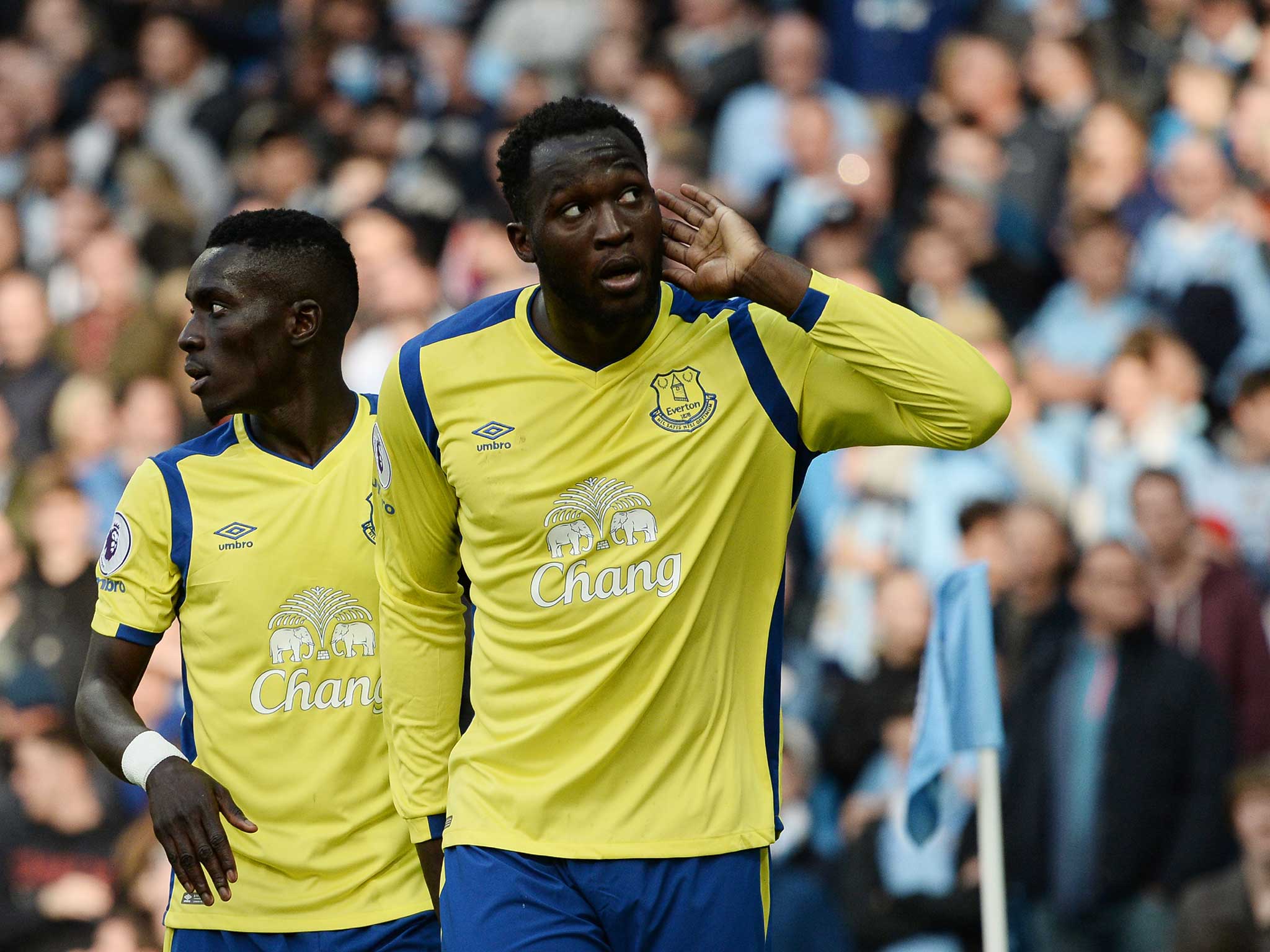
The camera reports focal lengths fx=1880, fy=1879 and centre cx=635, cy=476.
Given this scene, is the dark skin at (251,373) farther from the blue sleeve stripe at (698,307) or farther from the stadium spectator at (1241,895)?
the stadium spectator at (1241,895)

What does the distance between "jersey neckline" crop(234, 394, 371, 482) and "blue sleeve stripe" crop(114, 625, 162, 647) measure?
0.60 metres

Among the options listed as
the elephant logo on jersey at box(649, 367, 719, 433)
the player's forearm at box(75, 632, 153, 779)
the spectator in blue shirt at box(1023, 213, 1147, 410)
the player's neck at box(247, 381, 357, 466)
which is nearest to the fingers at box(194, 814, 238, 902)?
the player's forearm at box(75, 632, 153, 779)

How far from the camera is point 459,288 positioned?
1140cm

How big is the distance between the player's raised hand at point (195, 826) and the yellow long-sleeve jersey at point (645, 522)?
53 cm

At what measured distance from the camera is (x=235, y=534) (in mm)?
5070

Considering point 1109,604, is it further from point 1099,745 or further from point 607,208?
point 607,208

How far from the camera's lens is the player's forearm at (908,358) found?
165 inches

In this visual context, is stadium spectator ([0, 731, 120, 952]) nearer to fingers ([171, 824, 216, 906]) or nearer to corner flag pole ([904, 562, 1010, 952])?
corner flag pole ([904, 562, 1010, 952])

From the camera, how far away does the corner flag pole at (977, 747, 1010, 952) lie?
18.7 feet

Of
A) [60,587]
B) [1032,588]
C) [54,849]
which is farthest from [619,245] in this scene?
[60,587]

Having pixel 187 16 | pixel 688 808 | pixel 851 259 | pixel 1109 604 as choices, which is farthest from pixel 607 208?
pixel 187 16

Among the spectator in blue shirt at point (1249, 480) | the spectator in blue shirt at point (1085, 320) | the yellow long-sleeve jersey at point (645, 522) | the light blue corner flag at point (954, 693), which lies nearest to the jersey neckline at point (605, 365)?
the yellow long-sleeve jersey at point (645, 522)

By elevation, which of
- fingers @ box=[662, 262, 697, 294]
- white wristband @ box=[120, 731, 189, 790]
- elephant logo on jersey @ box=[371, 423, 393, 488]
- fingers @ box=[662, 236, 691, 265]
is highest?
fingers @ box=[662, 236, 691, 265]

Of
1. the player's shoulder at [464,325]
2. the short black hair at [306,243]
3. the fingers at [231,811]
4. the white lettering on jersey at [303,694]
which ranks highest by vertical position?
the short black hair at [306,243]
